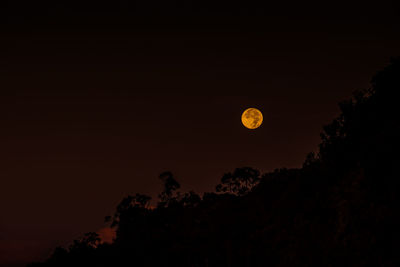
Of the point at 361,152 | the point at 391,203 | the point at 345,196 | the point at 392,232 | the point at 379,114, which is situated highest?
the point at 379,114

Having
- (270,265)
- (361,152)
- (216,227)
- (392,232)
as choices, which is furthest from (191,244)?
(392,232)

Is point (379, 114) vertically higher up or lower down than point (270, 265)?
higher up

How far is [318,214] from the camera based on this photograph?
41.3 meters

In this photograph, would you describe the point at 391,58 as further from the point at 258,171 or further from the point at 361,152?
the point at 258,171

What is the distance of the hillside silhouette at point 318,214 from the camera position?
35.1 m

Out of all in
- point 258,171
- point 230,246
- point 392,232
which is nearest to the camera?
point 392,232

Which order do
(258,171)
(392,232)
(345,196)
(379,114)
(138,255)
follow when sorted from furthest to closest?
1. (258,171)
2. (138,255)
3. (379,114)
4. (345,196)
5. (392,232)

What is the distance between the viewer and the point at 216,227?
173 ft

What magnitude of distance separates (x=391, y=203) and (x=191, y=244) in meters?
23.7

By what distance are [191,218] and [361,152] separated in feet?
85.7

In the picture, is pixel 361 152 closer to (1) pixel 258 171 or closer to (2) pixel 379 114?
(2) pixel 379 114

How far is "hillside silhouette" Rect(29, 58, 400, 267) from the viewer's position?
115 feet

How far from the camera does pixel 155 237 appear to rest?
60500 mm

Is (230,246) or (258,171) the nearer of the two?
(230,246)
